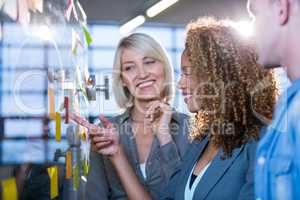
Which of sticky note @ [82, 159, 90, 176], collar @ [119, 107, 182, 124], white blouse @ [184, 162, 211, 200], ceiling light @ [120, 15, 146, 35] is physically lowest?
sticky note @ [82, 159, 90, 176]

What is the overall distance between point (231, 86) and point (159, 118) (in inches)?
22.7

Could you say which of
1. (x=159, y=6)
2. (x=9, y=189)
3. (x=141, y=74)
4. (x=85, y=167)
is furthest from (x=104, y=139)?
(x=159, y=6)

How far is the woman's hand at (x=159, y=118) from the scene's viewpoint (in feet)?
5.68

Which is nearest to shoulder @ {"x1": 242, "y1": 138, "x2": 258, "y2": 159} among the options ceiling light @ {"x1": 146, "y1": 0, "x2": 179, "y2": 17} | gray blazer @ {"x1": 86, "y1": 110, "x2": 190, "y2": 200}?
gray blazer @ {"x1": 86, "y1": 110, "x2": 190, "y2": 200}

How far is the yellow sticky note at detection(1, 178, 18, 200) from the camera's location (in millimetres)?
746

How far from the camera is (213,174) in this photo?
120 cm

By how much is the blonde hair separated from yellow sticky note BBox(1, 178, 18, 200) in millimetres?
1060

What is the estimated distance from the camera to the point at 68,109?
54.4 inches

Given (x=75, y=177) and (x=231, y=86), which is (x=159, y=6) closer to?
(x=75, y=177)

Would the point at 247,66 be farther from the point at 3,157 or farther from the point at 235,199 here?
the point at 3,157

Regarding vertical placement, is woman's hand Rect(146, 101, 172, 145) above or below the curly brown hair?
below

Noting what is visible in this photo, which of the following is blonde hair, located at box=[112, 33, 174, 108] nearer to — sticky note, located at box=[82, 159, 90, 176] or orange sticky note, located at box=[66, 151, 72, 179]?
sticky note, located at box=[82, 159, 90, 176]

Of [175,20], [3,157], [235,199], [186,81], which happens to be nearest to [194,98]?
[186,81]

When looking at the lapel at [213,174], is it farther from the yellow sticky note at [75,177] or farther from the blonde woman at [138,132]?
the yellow sticky note at [75,177]
